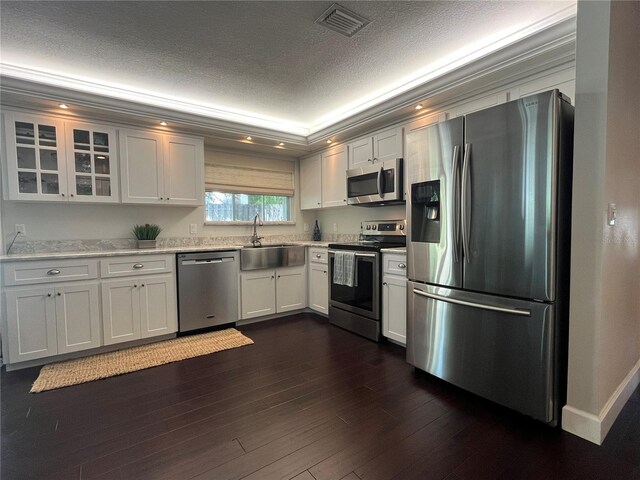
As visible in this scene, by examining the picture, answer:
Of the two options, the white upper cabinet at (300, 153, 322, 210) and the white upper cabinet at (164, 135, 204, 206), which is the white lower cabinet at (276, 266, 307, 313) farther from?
the white upper cabinet at (164, 135, 204, 206)

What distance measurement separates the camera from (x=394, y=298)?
3037 millimetres

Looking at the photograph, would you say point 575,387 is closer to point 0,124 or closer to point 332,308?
point 332,308

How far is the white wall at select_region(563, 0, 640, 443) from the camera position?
1660 millimetres

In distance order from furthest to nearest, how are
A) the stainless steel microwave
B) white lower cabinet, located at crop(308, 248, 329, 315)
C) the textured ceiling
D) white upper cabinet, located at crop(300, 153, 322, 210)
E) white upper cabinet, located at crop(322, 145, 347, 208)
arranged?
white upper cabinet, located at crop(300, 153, 322, 210) → white upper cabinet, located at crop(322, 145, 347, 208) → white lower cabinet, located at crop(308, 248, 329, 315) → the stainless steel microwave → the textured ceiling

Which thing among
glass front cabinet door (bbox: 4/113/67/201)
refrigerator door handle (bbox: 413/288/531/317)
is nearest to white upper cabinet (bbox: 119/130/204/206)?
glass front cabinet door (bbox: 4/113/67/201)

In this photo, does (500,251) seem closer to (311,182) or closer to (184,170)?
(311,182)

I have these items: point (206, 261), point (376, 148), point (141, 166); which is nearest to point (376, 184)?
point (376, 148)

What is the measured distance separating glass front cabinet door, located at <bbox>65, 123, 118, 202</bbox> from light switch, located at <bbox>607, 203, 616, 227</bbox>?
401cm

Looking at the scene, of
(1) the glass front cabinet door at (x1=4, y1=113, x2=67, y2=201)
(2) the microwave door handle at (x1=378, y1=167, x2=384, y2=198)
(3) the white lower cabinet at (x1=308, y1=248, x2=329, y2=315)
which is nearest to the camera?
(1) the glass front cabinet door at (x1=4, y1=113, x2=67, y2=201)

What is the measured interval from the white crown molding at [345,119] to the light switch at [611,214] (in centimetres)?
110

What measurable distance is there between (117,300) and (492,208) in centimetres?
325

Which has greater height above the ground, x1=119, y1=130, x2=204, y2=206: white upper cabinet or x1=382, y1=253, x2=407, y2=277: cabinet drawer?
x1=119, y1=130, x2=204, y2=206: white upper cabinet

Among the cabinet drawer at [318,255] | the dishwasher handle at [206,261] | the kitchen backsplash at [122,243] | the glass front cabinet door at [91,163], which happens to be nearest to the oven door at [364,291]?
the cabinet drawer at [318,255]

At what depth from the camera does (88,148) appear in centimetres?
324
